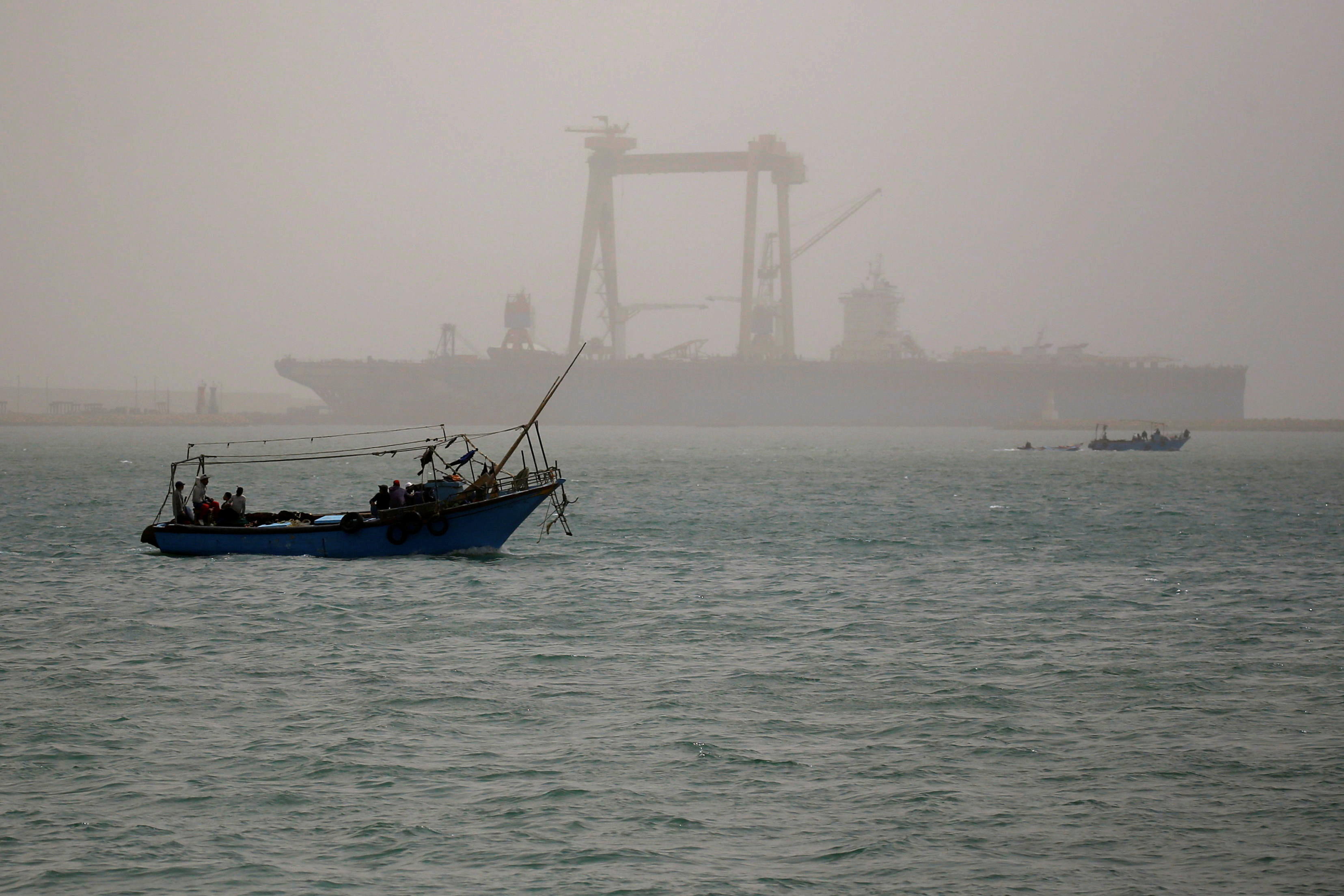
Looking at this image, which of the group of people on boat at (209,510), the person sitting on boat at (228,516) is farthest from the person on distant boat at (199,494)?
the person sitting on boat at (228,516)

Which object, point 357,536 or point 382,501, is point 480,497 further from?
point 357,536

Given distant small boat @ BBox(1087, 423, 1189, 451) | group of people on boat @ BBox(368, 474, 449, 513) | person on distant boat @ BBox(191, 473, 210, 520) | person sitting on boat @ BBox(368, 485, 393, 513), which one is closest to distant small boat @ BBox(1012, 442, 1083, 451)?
distant small boat @ BBox(1087, 423, 1189, 451)

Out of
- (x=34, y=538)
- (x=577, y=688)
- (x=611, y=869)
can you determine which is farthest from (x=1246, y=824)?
(x=34, y=538)

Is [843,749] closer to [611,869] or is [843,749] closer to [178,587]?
[611,869]

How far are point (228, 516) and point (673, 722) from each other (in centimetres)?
1968

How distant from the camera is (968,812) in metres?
12.8

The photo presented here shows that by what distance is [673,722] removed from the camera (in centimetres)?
1605

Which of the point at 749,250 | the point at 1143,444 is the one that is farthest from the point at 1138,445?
the point at 749,250

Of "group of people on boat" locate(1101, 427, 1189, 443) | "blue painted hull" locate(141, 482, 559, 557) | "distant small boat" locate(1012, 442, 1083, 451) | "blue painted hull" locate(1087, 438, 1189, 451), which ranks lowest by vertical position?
"blue painted hull" locate(141, 482, 559, 557)

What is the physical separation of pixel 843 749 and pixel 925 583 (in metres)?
15.3

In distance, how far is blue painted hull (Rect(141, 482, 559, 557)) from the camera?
31.5 m

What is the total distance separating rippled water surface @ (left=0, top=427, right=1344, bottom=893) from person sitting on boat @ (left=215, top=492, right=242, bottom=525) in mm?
923

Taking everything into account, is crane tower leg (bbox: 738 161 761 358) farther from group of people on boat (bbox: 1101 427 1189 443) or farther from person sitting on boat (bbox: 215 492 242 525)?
person sitting on boat (bbox: 215 492 242 525)

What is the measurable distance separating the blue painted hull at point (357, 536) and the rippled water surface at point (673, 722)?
44 centimetres
